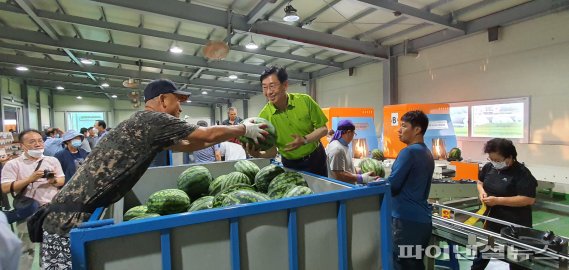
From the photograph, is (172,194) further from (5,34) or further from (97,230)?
(5,34)

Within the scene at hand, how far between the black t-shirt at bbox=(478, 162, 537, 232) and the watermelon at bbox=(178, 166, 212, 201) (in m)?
2.79

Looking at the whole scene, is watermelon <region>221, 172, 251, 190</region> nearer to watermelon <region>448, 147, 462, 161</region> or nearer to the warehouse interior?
the warehouse interior

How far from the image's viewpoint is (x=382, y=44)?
8656 millimetres

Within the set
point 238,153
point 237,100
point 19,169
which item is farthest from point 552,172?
point 237,100

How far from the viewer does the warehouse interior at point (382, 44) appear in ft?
18.6

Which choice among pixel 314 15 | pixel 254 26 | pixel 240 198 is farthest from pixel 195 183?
pixel 314 15

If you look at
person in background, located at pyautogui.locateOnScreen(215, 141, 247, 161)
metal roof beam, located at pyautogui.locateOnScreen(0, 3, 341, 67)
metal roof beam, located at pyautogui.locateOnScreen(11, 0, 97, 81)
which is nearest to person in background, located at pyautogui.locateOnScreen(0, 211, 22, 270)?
person in background, located at pyautogui.locateOnScreen(215, 141, 247, 161)

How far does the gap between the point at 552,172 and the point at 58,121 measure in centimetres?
2362

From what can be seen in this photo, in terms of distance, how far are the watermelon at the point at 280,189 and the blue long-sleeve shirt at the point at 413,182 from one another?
1065 mm

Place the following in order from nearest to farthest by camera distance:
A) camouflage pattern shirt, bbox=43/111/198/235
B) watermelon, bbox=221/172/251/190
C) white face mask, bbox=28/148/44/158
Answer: camouflage pattern shirt, bbox=43/111/198/235, watermelon, bbox=221/172/251/190, white face mask, bbox=28/148/44/158

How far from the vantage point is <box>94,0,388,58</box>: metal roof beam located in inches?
203

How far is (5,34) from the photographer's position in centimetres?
665

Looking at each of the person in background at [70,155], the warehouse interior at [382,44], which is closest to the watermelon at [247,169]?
the person in background at [70,155]

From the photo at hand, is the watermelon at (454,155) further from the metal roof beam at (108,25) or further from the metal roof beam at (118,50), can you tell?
the metal roof beam at (118,50)
